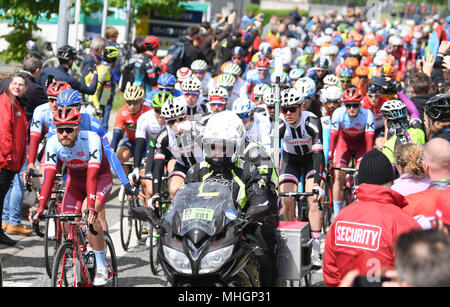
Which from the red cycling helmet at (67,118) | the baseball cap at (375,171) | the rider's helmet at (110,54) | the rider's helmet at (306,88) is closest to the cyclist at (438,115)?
the baseball cap at (375,171)

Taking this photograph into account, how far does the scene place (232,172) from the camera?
6965 mm

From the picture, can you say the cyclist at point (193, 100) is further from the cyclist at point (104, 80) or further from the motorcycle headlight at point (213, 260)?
the motorcycle headlight at point (213, 260)

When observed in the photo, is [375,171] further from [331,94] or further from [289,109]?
[331,94]

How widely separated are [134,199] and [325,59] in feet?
21.6

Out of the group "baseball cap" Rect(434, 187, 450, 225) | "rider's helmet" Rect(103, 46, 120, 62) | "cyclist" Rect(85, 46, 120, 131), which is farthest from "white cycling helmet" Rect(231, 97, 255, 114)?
"rider's helmet" Rect(103, 46, 120, 62)

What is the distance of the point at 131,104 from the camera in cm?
1202

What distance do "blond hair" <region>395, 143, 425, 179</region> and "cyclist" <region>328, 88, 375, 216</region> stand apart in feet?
15.8

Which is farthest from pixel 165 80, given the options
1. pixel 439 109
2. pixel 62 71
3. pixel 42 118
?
pixel 439 109

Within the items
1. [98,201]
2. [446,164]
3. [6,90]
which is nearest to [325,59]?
[6,90]

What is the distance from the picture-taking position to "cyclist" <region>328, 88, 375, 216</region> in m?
12.0

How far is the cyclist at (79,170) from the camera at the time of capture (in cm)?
793

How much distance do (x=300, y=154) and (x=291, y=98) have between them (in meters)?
0.90

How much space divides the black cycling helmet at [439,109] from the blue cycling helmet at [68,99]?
359 centimetres

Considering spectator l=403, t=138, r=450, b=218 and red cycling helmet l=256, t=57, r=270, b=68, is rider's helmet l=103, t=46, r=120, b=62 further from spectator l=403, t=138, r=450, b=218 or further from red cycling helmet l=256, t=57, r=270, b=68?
spectator l=403, t=138, r=450, b=218
